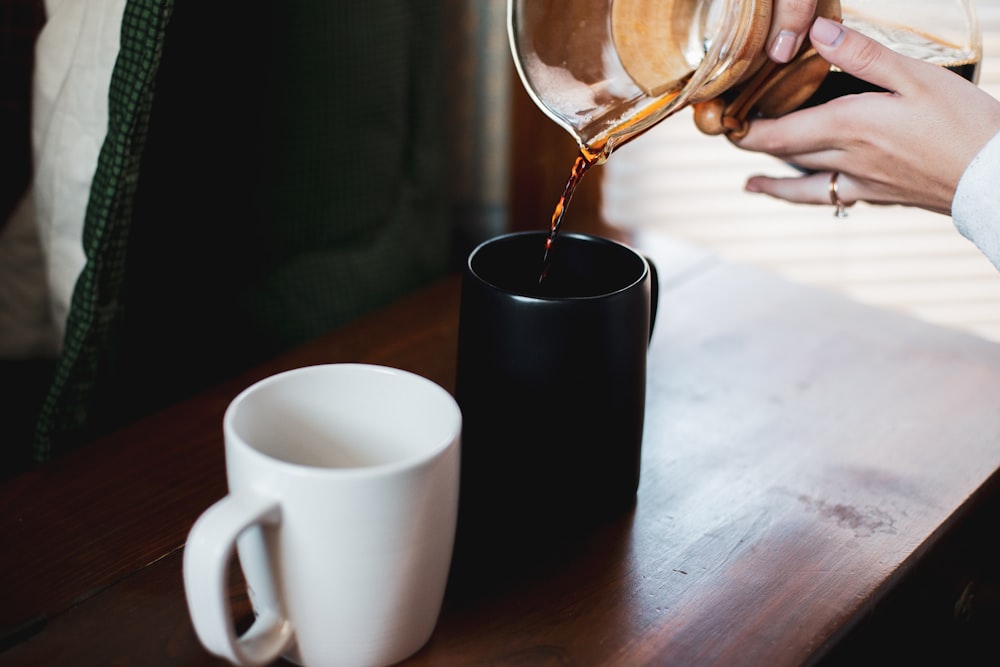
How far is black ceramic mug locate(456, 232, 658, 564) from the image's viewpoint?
526 mm

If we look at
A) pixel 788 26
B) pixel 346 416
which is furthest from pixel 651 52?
pixel 346 416

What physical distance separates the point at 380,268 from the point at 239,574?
602 millimetres

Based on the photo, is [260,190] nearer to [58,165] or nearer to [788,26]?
[58,165]

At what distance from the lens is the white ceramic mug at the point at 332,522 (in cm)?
42

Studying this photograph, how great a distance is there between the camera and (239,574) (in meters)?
0.56

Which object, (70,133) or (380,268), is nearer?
(70,133)

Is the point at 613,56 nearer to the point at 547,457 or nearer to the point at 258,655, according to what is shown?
the point at 547,457

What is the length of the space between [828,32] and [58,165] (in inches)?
22.8

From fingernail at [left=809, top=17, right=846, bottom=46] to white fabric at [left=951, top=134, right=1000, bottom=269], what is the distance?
0.12 metres

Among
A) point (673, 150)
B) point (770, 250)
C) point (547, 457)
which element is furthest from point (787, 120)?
point (770, 250)

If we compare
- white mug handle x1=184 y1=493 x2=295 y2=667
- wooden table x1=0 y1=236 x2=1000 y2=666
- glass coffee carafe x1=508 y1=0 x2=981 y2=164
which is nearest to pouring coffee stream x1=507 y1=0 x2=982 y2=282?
glass coffee carafe x1=508 y1=0 x2=981 y2=164

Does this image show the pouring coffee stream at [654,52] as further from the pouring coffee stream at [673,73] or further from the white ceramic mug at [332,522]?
the white ceramic mug at [332,522]

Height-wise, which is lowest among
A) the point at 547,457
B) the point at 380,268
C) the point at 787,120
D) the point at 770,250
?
the point at 770,250

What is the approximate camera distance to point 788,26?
2.01 ft
